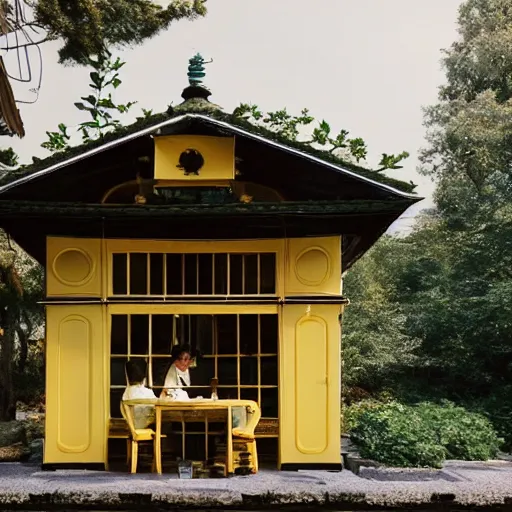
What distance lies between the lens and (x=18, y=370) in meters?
23.4

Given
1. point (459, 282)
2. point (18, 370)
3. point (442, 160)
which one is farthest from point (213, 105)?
point (442, 160)

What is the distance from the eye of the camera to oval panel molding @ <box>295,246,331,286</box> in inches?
395

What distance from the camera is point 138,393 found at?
31.4 feet

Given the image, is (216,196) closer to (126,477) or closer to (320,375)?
(320,375)

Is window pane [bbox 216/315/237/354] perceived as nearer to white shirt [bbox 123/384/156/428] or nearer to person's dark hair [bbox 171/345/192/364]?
person's dark hair [bbox 171/345/192/364]

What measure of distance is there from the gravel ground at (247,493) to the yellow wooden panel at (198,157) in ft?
11.6

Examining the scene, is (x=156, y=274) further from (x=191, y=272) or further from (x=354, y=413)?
(x=354, y=413)

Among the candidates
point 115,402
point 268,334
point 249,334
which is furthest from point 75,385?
point 268,334

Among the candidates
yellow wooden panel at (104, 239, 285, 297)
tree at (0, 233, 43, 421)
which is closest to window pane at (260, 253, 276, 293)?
yellow wooden panel at (104, 239, 285, 297)

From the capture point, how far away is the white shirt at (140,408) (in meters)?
Answer: 9.56

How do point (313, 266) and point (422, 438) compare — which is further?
point (422, 438)

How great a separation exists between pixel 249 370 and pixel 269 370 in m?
0.31

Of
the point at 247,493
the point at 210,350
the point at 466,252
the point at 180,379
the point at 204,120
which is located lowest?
the point at 247,493

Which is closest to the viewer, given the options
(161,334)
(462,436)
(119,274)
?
(119,274)
